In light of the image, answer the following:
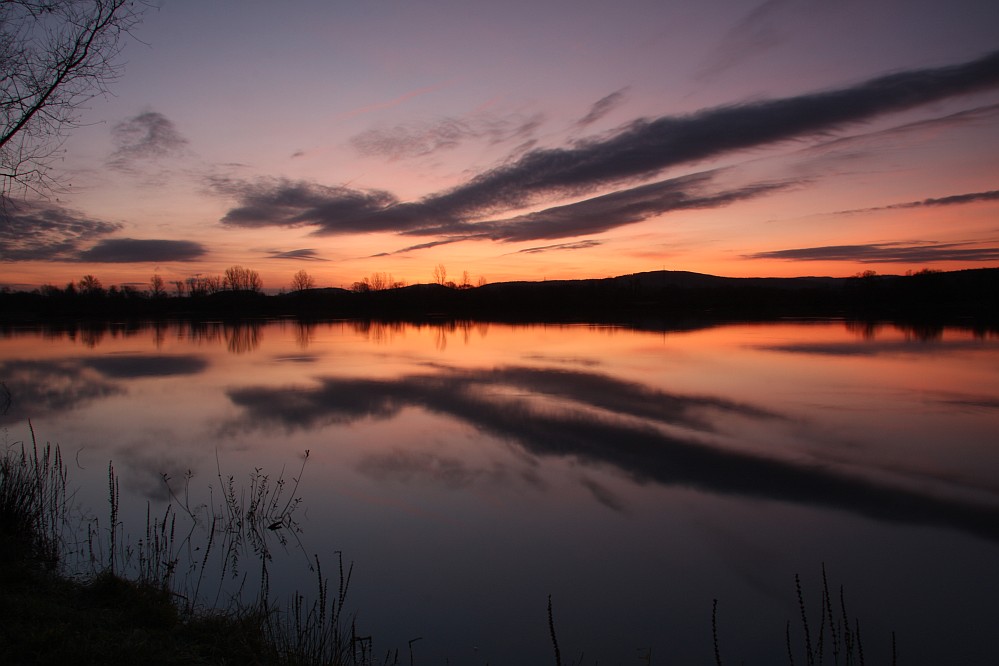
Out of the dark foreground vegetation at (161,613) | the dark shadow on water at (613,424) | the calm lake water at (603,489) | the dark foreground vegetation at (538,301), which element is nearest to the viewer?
the dark foreground vegetation at (161,613)

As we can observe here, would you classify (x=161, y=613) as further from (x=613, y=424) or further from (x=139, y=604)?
(x=613, y=424)

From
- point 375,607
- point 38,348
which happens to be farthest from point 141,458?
point 38,348

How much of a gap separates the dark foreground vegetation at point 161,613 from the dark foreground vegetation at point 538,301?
51989mm

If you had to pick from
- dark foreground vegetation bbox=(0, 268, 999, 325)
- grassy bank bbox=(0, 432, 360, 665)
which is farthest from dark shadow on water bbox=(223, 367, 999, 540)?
dark foreground vegetation bbox=(0, 268, 999, 325)

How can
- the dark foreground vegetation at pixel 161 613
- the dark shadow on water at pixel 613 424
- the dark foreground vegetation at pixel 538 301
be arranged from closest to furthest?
the dark foreground vegetation at pixel 161 613 < the dark shadow on water at pixel 613 424 < the dark foreground vegetation at pixel 538 301

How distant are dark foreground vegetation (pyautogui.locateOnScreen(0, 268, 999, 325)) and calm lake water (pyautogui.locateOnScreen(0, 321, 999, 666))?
4434 centimetres

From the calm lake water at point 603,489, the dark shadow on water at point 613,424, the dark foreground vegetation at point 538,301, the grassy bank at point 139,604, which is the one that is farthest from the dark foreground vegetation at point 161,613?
the dark foreground vegetation at point 538,301

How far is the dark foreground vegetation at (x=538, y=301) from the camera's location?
63.6 metres

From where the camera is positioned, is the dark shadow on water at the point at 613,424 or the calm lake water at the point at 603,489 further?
the dark shadow on water at the point at 613,424

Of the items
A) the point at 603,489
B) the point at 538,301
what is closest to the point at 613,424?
the point at 603,489

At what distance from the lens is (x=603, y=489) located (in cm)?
708

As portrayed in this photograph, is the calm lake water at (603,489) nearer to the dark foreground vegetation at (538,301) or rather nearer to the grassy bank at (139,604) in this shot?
the grassy bank at (139,604)

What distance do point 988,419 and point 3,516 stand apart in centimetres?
1447

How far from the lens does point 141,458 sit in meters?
8.48
